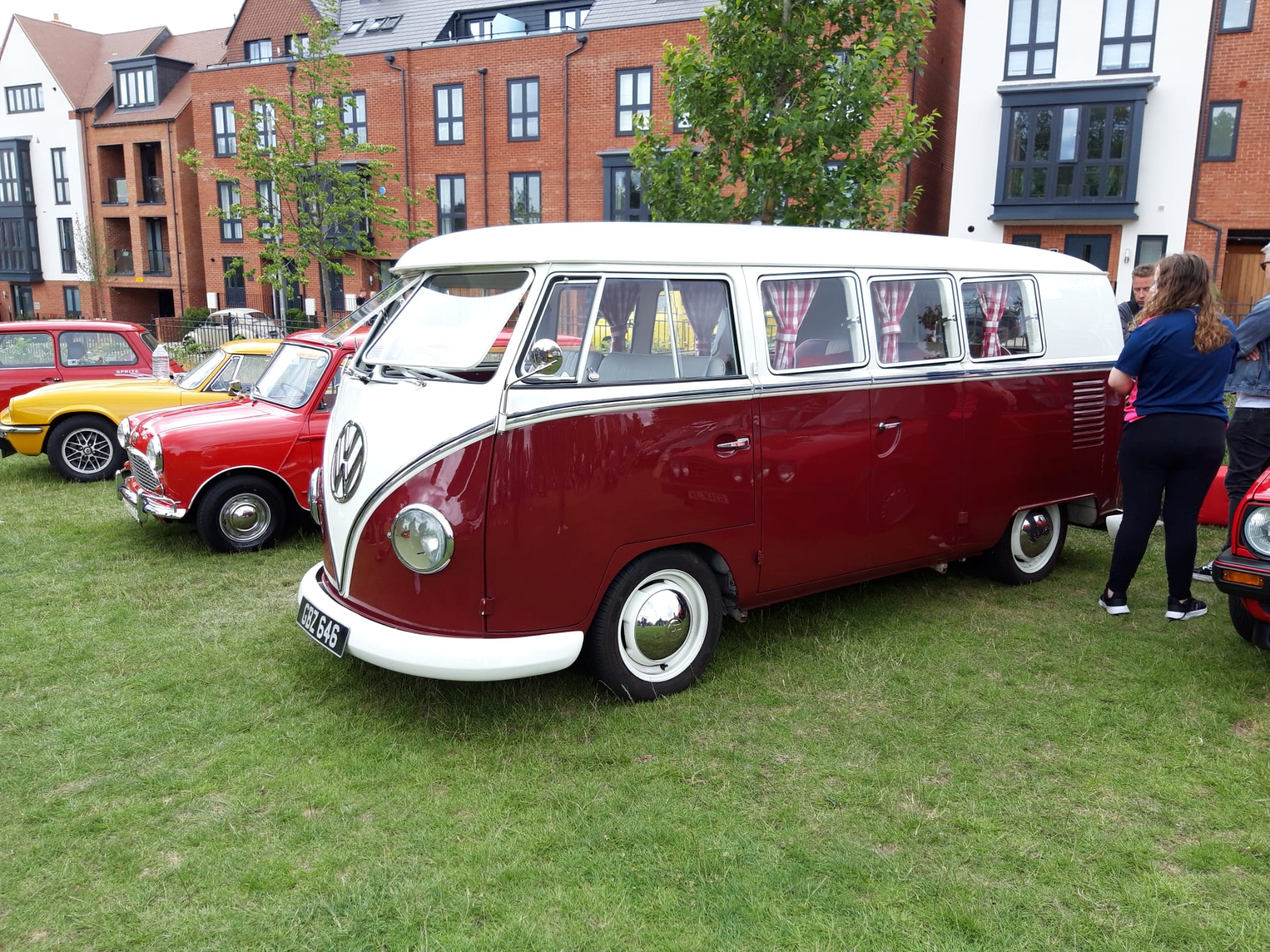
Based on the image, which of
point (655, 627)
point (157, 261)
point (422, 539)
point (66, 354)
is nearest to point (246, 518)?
point (422, 539)

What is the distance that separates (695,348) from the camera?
466cm

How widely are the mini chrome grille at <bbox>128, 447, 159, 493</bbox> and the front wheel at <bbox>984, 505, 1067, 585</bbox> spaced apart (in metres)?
6.15

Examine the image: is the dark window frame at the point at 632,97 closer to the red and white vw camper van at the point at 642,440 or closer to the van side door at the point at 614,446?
the red and white vw camper van at the point at 642,440

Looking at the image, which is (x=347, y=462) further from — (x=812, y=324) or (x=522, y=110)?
(x=522, y=110)

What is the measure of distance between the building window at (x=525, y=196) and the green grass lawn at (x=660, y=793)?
93.4 feet

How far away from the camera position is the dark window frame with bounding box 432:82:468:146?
32.8 metres

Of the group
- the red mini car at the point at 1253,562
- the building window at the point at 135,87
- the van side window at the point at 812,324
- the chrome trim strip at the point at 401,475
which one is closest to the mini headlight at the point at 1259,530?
the red mini car at the point at 1253,562

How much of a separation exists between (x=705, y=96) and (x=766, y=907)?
8084mm

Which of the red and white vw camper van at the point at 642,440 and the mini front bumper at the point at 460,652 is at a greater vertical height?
the red and white vw camper van at the point at 642,440

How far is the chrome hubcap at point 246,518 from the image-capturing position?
7.29 meters

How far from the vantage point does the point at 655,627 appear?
4.62m

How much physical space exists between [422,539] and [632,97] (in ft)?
94.5

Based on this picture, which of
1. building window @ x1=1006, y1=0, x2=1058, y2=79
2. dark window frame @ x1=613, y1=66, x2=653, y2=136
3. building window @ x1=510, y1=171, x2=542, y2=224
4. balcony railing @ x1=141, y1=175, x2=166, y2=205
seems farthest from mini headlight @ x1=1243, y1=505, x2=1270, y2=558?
balcony railing @ x1=141, y1=175, x2=166, y2=205

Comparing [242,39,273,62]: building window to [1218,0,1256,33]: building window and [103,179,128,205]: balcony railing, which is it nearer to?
[103,179,128,205]: balcony railing
